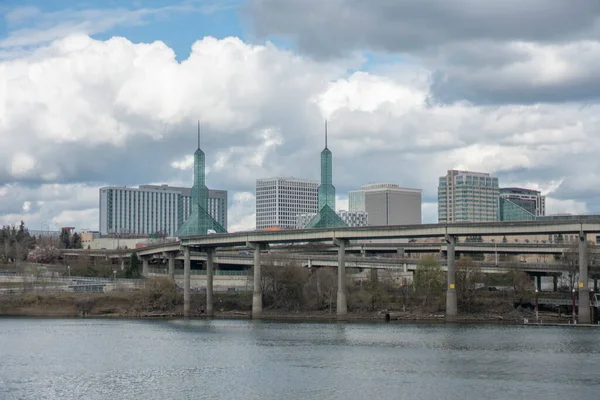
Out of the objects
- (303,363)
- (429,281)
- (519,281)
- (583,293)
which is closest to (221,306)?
(429,281)

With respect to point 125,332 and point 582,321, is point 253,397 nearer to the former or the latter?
point 125,332

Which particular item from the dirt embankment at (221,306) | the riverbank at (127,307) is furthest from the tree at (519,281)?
the riverbank at (127,307)

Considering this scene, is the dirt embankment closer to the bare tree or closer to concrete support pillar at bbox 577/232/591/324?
the bare tree

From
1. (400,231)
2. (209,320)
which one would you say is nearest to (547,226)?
(400,231)

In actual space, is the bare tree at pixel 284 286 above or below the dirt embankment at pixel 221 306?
above

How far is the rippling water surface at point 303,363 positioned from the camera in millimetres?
64312

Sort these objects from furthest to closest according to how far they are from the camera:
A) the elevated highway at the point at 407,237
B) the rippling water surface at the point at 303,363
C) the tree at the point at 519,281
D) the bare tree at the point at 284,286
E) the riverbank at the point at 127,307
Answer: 1. the bare tree at the point at 284,286
2. the riverbank at the point at 127,307
3. the tree at the point at 519,281
4. the elevated highway at the point at 407,237
5. the rippling water surface at the point at 303,363

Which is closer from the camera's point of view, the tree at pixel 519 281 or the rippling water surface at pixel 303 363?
the rippling water surface at pixel 303 363

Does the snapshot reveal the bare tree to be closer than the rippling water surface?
No

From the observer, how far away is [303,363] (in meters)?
79.4

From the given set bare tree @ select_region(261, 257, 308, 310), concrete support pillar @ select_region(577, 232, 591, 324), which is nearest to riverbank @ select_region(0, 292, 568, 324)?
bare tree @ select_region(261, 257, 308, 310)

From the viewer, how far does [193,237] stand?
6398 inches

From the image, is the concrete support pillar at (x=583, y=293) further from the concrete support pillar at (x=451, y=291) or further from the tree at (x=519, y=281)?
the tree at (x=519, y=281)

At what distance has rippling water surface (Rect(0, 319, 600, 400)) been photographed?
64.3 m
